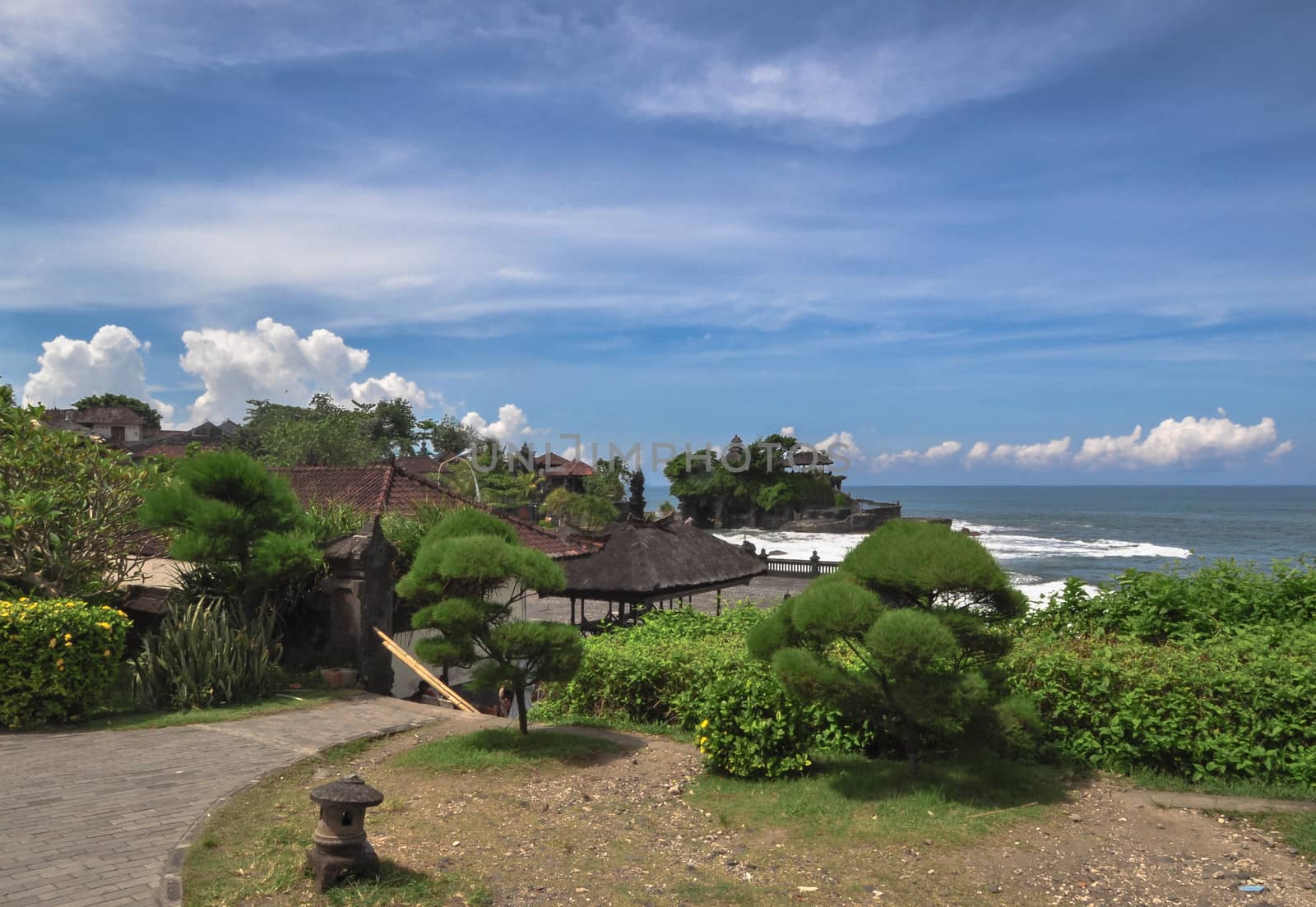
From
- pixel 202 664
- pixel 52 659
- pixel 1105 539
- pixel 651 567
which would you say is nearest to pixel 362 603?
pixel 202 664

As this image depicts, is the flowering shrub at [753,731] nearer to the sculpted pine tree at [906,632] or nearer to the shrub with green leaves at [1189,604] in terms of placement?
the sculpted pine tree at [906,632]

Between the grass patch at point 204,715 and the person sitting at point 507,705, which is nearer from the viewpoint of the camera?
the grass patch at point 204,715

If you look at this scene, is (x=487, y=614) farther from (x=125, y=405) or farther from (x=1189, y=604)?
(x=125, y=405)

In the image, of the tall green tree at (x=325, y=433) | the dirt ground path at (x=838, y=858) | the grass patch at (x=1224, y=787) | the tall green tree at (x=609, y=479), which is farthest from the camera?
the tall green tree at (x=609, y=479)

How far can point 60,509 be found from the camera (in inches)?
482

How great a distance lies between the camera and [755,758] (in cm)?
781

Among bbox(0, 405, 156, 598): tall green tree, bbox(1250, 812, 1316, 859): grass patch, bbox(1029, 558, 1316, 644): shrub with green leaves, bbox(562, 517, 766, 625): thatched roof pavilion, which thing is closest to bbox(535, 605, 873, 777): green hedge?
bbox(562, 517, 766, 625): thatched roof pavilion

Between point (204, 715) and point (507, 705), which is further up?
point (204, 715)

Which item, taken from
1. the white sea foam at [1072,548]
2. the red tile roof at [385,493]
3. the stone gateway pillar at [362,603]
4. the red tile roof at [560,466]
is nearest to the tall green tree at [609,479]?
the red tile roof at [560,466]

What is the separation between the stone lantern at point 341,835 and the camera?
5.60 metres

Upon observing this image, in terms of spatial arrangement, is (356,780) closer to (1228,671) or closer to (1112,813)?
(1112,813)

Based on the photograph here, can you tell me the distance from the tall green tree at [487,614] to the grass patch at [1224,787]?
5.30 m

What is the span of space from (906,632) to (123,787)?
6963 millimetres

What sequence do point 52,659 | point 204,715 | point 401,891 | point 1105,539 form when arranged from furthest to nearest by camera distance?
point 1105,539 → point 204,715 → point 52,659 → point 401,891
